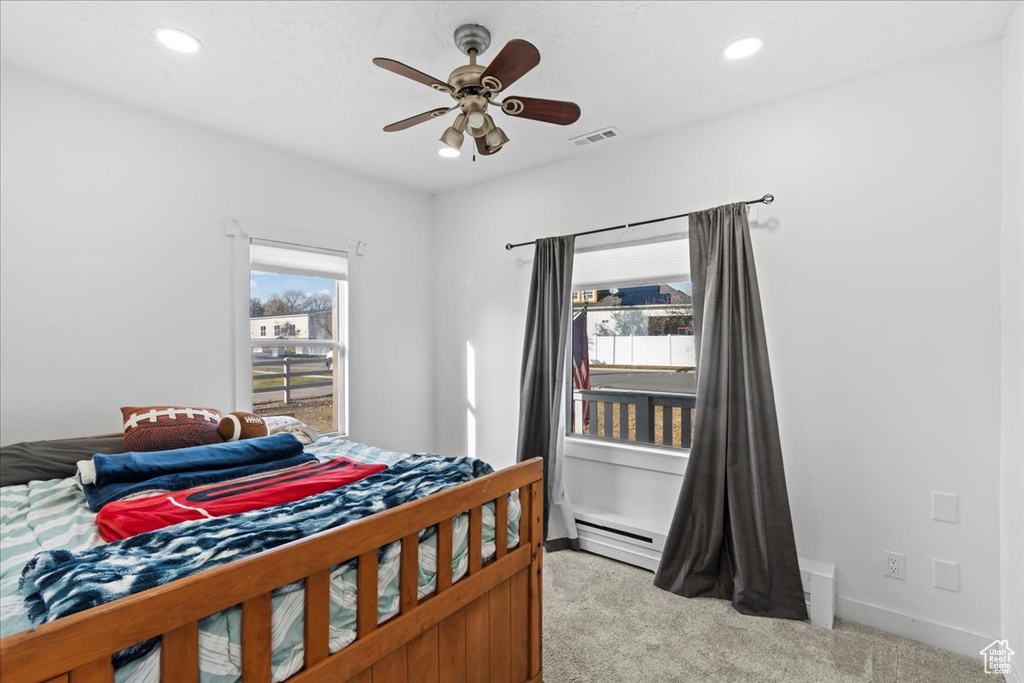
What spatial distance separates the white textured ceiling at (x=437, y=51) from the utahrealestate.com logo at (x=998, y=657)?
249 cm

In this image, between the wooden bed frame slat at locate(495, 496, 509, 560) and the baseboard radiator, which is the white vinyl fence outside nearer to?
the baseboard radiator

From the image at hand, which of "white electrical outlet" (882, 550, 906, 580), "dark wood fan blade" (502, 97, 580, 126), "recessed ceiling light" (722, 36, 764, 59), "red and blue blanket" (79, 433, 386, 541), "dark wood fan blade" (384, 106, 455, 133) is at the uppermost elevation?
"recessed ceiling light" (722, 36, 764, 59)

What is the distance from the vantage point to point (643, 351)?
3.30 metres

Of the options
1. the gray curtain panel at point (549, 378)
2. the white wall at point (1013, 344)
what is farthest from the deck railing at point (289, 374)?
the white wall at point (1013, 344)

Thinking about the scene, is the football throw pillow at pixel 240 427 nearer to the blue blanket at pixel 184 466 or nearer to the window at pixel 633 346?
the blue blanket at pixel 184 466

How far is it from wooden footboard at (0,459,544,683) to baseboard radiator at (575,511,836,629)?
4.16 feet

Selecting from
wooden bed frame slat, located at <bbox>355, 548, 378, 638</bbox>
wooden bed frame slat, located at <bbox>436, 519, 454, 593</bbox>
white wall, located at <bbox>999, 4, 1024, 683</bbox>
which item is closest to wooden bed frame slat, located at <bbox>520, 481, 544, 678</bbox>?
wooden bed frame slat, located at <bbox>436, 519, 454, 593</bbox>

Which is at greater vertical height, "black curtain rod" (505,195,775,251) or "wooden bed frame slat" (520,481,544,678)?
"black curtain rod" (505,195,775,251)

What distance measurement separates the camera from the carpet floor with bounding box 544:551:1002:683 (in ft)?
6.49

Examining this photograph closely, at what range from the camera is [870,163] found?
2381 mm

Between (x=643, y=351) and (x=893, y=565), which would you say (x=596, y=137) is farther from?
(x=893, y=565)

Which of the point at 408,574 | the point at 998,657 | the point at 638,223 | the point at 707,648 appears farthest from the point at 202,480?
the point at 998,657

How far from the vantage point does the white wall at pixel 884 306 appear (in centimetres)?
214

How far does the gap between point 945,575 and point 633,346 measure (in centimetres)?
187
